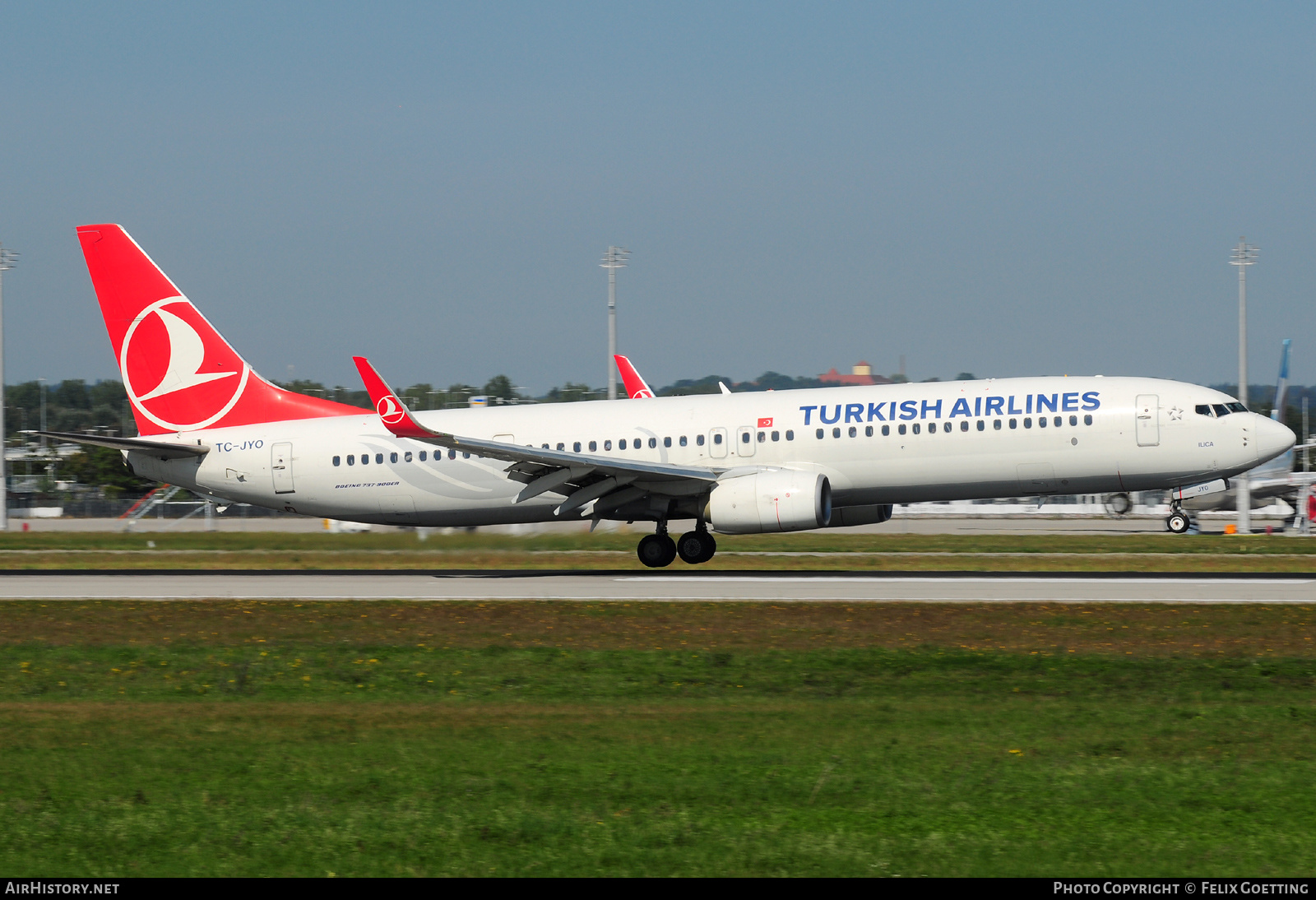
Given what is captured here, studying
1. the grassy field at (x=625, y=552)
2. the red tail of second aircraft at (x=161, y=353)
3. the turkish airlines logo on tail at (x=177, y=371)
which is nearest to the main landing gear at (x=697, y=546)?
the grassy field at (x=625, y=552)

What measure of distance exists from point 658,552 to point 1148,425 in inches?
457

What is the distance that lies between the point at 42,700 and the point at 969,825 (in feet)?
35.4

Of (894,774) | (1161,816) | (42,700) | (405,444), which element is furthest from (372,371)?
(1161,816)

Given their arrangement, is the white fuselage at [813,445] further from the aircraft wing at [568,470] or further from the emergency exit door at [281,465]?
the aircraft wing at [568,470]

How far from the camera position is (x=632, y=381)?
124 feet

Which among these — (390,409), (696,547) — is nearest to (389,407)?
(390,409)

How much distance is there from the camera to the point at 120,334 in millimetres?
Result: 33250

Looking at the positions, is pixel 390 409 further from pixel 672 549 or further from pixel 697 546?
pixel 697 546

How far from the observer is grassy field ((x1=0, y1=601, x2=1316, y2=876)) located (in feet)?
28.0

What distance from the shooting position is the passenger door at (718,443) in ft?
99.3

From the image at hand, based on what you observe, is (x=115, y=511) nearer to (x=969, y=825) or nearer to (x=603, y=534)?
(x=603, y=534)

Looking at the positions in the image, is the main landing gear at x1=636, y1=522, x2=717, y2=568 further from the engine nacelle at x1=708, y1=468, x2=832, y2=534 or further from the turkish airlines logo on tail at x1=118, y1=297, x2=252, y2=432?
the turkish airlines logo on tail at x1=118, y1=297, x2=252, y2=432

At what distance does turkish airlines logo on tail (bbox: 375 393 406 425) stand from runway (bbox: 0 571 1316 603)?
3621mm

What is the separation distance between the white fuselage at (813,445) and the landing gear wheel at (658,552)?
205cm
